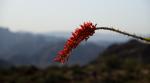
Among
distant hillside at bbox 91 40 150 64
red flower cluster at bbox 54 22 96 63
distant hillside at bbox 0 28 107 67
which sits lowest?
red flower cluster at bbox 54 22 96 63

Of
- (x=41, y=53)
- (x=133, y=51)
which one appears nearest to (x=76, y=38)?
(x=133, y=51)

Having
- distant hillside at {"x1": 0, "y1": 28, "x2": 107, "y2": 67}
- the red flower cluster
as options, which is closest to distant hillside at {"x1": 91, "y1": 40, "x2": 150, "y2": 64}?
the red flower cluster

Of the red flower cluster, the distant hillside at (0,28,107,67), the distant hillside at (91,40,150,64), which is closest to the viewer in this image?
the red flower cluster

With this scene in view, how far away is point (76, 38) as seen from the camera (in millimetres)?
2285

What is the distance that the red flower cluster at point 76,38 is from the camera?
7.39 feet

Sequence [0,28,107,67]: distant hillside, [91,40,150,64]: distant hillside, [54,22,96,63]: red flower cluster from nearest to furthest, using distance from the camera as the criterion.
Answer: [54,22,96,63]: red flower cluster, [91,40,150,64]: distant hillside, [0,28,107,67]: distant hillside

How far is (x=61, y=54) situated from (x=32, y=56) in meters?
157

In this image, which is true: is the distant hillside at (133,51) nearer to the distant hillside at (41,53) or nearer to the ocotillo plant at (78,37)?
the ocotillo plant at (78,37)

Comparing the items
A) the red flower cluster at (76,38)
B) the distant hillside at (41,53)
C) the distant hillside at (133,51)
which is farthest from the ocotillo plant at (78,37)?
the distant hillside at (41,53)

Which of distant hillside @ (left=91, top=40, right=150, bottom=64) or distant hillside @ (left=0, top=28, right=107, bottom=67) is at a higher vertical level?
distant hillside @ (left=0, top=28, right=107, bottom=67)

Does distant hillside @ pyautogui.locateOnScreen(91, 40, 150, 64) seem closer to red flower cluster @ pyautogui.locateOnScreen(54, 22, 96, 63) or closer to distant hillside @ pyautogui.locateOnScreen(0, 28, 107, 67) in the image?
red flower cluster @ pyautogui.locateOnScreen(54, 22, 96, 63)

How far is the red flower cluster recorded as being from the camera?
7.39 ft

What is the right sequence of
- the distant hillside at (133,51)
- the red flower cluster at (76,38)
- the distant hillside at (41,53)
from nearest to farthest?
the red flower cluster at (76,38) < the distant hillside at (133,51) < the distant hillside at (41,53)

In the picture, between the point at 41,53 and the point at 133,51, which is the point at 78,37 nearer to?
the point at 133,51
